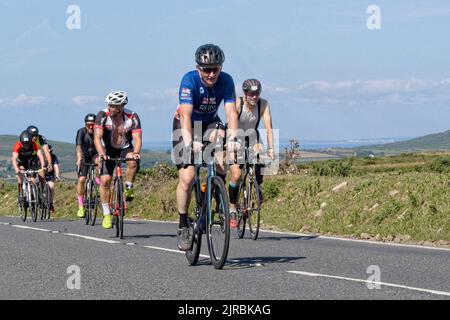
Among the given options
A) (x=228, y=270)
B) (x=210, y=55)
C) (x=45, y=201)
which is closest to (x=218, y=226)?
(x=228, y=270)

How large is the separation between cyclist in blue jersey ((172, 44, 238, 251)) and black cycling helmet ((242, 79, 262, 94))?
147 inches

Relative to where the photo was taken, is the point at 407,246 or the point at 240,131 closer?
the point at 407,246

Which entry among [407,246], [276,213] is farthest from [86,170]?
[407,246]

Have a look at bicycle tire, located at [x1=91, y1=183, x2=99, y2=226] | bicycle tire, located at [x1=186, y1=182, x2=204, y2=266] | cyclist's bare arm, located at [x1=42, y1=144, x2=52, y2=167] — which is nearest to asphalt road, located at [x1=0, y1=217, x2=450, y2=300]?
bicycle tire, located at [x1=186, y1=182, x2=204, y2=266]

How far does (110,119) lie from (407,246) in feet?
16.9

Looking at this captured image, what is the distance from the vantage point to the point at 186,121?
9.30 meters

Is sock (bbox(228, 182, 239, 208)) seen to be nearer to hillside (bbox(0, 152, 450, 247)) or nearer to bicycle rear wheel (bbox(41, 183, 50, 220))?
hillside (bbox(0, 152, 450, 247))

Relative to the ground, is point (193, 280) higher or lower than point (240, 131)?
lower

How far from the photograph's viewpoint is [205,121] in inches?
391

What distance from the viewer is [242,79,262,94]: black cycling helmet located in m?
13.6

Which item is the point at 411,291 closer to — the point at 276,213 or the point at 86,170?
the point at 276,213

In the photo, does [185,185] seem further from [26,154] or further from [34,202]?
[34,202]
